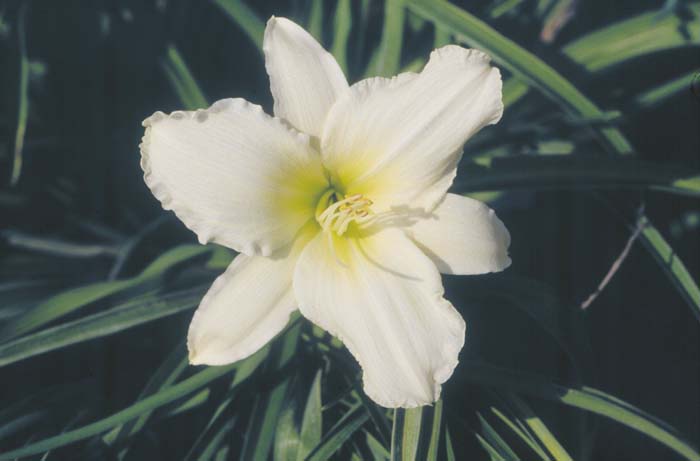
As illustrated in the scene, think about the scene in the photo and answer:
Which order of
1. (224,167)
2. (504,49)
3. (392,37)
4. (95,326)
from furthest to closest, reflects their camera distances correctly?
(392,37) < (504,49) < (95,326) < (224,167)

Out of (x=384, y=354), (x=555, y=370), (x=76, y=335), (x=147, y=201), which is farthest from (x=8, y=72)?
(x=555, y=370)

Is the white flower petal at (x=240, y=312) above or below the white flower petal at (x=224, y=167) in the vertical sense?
below

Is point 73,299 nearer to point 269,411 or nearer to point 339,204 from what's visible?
point 269,411

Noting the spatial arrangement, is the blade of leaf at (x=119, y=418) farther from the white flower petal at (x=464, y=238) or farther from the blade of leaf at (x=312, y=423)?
the white flower petal at (x=464, y=238)

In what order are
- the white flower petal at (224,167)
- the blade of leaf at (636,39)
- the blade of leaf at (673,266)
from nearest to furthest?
the white flower petal at (224,167) < the blade of leaf at (673,266) < the blade of leaf at (636,39)

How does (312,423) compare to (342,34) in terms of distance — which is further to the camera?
(342,34)

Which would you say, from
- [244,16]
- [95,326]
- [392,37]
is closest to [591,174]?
[392,37]

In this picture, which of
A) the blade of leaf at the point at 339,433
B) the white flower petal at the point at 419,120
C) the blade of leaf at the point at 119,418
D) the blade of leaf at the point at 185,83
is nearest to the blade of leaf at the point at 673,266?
the white flower petal at the point at 419,120

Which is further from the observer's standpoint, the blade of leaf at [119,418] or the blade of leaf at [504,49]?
the blade of leaf at [504,49]
